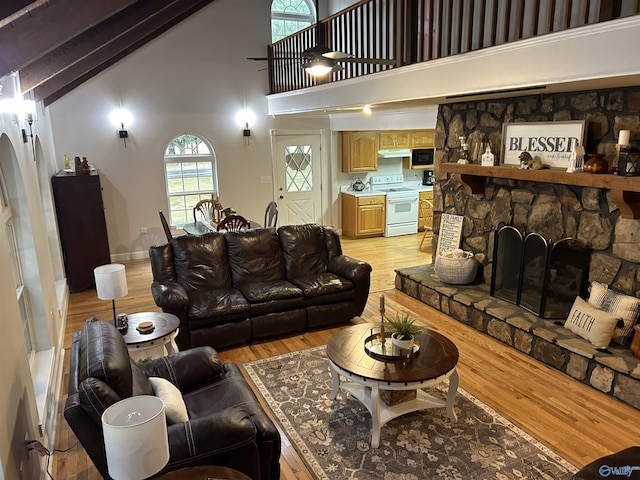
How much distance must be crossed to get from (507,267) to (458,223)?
2.80ft

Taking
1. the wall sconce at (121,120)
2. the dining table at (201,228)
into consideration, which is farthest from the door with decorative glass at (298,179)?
the wall sconce at (121,120)

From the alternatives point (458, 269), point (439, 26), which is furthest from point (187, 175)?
point (439, 26)

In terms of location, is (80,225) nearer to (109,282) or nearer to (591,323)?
(109,282)

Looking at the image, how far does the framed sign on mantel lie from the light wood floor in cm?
177

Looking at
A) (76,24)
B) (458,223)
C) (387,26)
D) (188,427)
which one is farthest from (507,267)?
(76,24)

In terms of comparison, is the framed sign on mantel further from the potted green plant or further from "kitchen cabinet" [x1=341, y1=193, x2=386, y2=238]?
"kitchen cabinet" [x1=341, y1=193, x2=386, y2=238]

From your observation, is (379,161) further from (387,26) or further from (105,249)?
(105,249)

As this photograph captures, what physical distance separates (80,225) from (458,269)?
4807mm

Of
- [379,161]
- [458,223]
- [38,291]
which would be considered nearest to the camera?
[38,291]

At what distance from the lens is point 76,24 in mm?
2215

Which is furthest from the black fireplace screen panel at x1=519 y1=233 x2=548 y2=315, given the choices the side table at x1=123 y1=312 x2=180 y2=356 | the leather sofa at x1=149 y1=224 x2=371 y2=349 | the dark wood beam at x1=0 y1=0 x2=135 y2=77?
the dark wood beam at x1=0 y1=0 x2=135 y2=77

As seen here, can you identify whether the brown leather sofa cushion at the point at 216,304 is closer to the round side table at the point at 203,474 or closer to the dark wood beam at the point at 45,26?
the round side table at the point at 203,474

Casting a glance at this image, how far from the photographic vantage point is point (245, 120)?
790cm

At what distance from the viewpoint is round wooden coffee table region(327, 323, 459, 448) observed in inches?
113
